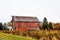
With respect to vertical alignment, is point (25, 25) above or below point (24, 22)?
below

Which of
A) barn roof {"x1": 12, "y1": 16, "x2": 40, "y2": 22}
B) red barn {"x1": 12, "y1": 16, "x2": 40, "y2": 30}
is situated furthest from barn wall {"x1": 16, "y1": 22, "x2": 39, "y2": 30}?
barn roof {"x1": 12, "y1": 16, "x2": 40, "y2": 22}

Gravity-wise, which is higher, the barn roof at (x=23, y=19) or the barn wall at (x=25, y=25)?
the barn roof at (x=23, y=19)

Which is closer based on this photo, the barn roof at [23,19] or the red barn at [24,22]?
the red barn at [24,22]

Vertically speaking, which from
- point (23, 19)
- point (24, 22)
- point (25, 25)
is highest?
point (23, 19)

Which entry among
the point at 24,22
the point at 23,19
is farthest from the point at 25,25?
the point at 23,19

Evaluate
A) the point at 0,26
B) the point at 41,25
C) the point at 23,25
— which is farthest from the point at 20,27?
the point at 0,26

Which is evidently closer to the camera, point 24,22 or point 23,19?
point 24,22

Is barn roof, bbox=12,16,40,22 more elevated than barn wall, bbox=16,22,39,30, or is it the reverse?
barn roof, bbox=12,16,40,22

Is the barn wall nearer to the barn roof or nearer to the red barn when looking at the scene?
the red barn

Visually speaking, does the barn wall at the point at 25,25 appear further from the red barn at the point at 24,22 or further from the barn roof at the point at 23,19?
the barn roof at the point at 23,19

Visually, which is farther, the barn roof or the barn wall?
the barn roof

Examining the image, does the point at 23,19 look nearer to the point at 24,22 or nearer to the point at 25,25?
the point at 24,22

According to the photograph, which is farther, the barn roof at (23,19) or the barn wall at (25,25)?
the barn roof at (23,19)

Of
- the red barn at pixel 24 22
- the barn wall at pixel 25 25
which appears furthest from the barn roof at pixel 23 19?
the barn wall at pixel 25 25
